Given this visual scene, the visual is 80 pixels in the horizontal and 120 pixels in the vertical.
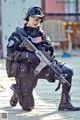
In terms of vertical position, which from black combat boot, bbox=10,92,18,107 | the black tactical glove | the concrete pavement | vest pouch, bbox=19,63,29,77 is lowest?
the concrete pavement

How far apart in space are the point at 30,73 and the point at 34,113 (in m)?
0.57

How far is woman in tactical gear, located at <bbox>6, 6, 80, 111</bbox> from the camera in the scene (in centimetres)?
649

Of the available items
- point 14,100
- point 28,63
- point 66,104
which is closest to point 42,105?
point 14,100

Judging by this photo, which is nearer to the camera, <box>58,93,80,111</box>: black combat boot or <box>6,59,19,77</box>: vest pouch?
<box>6,59,19,77</box>: vest pouch

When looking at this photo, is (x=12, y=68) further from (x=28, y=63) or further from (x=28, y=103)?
(x=28, y=103)

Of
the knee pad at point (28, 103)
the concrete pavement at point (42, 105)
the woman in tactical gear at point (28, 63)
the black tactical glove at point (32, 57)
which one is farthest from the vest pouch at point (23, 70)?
the concrete pavement at point (42, 105)

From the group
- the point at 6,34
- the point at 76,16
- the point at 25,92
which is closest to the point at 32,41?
the point at 25,92

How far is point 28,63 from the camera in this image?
6.57 m

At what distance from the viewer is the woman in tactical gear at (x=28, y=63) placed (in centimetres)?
649

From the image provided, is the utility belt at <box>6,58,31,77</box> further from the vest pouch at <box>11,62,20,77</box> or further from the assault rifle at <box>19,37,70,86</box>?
the assault rifle at <box>19,37,70,86</box>

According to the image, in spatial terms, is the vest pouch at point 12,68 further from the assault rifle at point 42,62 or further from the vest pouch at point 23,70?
the assault rifle at point 42,62

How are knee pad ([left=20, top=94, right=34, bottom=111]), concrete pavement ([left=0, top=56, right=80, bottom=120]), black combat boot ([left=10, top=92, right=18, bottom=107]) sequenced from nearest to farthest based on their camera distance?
concrete pavement ([left=0, top=56, right=80, bottom=120]) → knee pad ([left=20, top=94, right=34, bottom=111]) → black combat boot ([left=10, top=92, right=18, bottom=107])

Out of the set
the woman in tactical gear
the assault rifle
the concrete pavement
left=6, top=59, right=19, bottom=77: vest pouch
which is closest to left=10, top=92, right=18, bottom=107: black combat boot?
the concrete pavement

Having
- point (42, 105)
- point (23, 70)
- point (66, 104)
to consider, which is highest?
point (23, 70)
